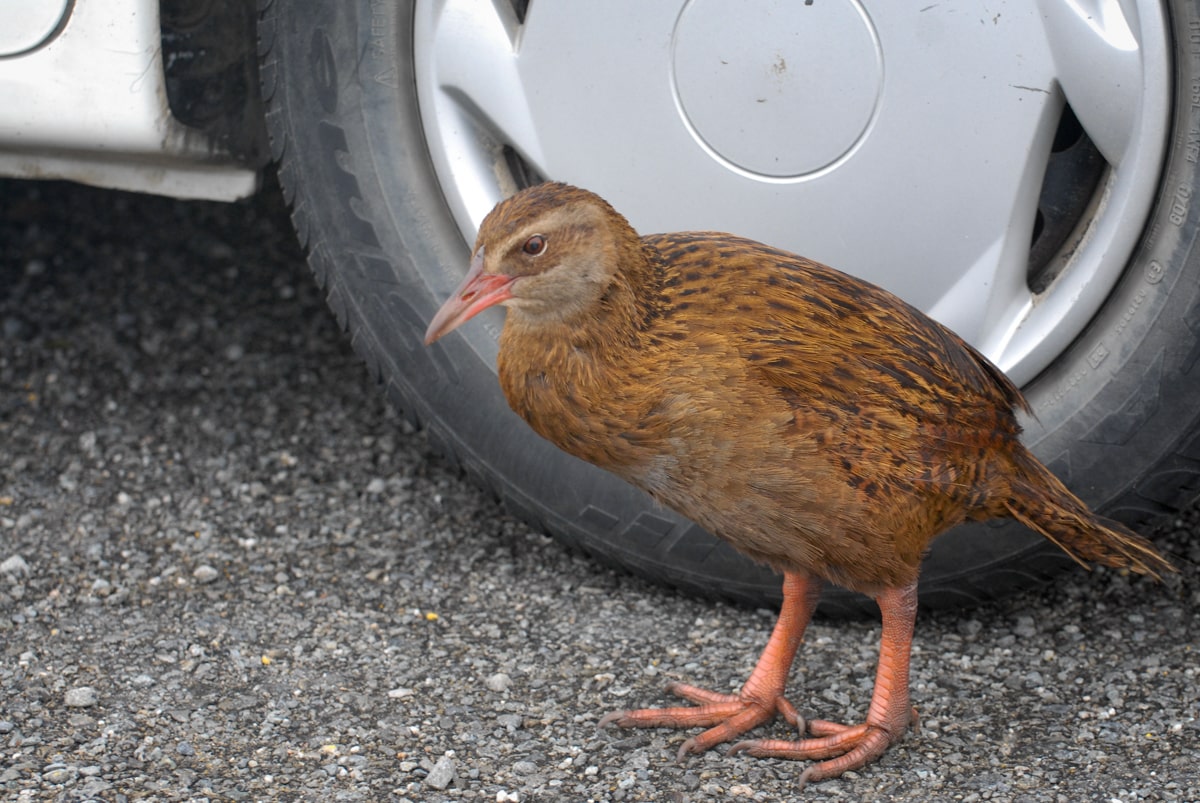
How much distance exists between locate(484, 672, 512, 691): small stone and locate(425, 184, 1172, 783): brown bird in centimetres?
59

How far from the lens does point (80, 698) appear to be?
278cm

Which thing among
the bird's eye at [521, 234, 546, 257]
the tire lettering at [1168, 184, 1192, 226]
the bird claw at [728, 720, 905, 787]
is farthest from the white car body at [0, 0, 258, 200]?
the tire lettering at [1168, 184, 1192, 226]

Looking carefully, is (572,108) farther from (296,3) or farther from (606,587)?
(606,587)

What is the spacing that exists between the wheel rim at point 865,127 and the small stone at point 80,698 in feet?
4.15

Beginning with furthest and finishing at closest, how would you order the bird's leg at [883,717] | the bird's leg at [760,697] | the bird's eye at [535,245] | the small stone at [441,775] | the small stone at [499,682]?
the small stone at [499,682]
the bird's leg at [760,697]
the bird's leg at [883,717]
the small stone at [441,775]
the bird's eye at [535,245]

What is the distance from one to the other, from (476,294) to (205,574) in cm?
122

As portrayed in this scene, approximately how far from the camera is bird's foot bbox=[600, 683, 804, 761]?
276cm

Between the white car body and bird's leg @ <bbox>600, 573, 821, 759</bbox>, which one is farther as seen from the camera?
the white car body

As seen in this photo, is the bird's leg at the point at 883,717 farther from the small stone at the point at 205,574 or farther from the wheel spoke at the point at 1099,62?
the small stone at the point at 205,574

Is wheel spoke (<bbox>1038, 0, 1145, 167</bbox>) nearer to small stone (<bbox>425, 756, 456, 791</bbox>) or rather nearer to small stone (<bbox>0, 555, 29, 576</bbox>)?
small stone (<bbox>425, 756, 456, 791</bbox>)

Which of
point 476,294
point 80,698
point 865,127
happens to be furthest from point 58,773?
point 865,127

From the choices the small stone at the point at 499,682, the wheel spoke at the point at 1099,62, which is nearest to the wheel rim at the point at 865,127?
the wheel spoke at the point at 1099,62

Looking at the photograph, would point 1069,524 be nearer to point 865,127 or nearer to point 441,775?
point 865,127

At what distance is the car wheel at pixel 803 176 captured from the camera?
2719mm
